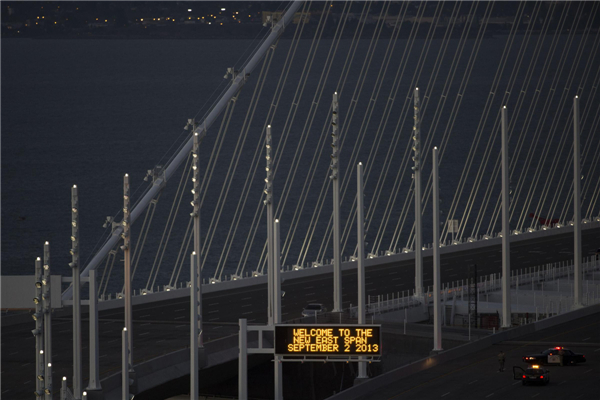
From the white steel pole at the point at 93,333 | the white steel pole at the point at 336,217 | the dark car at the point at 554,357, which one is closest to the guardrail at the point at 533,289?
the white steel pole at the point at 336,217

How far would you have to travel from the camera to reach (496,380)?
5100 centimetres

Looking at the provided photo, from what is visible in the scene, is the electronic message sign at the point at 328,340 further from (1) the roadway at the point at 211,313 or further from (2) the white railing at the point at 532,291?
(2) the white railing at the point at 532,291

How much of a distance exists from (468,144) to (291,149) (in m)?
23.6

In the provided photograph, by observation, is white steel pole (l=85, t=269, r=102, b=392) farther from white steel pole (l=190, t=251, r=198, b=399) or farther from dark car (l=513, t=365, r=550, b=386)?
dark car (l=513, t=365, r=550, b=386)

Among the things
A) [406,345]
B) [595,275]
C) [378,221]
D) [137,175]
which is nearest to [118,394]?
[406,345]

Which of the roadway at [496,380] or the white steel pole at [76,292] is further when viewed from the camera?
the roadway at [496,380]

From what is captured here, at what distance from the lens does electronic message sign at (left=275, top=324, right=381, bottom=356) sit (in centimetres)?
4459

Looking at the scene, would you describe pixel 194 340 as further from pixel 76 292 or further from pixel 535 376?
pixel 535 376

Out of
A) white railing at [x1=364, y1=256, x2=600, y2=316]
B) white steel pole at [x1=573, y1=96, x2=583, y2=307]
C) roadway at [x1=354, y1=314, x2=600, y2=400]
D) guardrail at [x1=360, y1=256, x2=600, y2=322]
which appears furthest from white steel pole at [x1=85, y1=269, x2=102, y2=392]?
white steel pole at [x1=573, y1=96, x2=583, y2=307]

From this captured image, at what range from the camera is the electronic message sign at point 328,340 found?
44.6 m

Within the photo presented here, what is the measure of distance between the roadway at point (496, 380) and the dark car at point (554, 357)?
0.83 feet

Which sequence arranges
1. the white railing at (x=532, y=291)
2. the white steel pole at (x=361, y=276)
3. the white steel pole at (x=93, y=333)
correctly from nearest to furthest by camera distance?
1. the white steel pole at (x=93, y=333)
2. the white steel pole at (x=361, y=276)
3. the white railing at (x=532, y=291)

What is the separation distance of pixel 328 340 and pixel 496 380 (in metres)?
9.26

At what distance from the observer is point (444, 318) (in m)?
73.9
